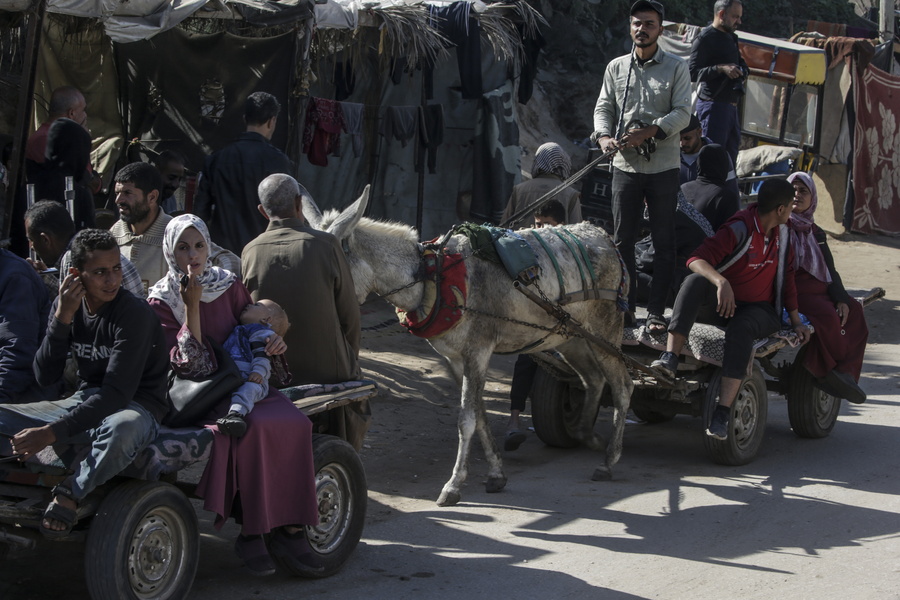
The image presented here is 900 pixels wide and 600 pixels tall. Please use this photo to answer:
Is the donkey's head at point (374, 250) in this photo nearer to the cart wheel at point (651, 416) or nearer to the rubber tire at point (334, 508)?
the rubber tire at point (334, 508)

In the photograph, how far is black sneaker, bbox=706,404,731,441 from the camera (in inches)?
284

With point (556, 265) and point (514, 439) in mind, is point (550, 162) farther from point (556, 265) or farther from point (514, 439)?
point (514, 439)

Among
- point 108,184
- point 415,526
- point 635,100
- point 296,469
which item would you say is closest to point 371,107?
point 108,184

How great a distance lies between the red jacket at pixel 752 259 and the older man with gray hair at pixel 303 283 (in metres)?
3.05

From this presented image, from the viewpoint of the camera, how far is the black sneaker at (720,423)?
7.21 meters

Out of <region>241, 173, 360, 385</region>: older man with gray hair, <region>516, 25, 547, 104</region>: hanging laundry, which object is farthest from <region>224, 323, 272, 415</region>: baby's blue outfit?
<region>516, 25, 547, 104</region>: hanging laundry

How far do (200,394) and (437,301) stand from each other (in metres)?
→ 2.07

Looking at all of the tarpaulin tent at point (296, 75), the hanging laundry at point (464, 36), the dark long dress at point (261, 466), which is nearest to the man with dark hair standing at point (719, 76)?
the tarpaulin tent at point (296, 75)

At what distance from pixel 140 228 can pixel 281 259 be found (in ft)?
3.51

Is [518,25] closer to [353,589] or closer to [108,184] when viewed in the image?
[108,184]

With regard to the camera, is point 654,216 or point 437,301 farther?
point 654,216

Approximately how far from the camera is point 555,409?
794 cm

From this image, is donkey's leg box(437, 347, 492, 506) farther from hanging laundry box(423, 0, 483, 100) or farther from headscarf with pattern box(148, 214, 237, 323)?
hanging laundry box(423, 0, 483, 100)

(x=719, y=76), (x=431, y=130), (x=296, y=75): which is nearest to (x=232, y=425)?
(x=296, y=75)
